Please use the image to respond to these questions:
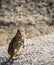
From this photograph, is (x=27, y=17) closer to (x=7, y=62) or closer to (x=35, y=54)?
(x=35, y=54)

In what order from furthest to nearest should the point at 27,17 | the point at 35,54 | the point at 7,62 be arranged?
the point at 27,17 → the point at 35,54 → the point at 7,62

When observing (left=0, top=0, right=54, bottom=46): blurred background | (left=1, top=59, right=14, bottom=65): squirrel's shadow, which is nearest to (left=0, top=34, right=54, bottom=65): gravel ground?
(left=1, top=59, right=14, bottom=65): squirrel's shadow

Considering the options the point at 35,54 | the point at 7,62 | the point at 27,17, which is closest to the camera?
the point at 7,62

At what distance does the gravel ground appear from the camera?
9141mm

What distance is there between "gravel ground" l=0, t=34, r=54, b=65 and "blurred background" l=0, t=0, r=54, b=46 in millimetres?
2814

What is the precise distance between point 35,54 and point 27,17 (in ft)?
18.6

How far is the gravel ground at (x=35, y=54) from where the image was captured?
360 inches

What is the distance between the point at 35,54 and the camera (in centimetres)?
961

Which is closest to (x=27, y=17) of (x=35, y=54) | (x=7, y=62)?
(x=35, y=54)

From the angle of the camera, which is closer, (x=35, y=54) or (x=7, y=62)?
(x=7, y=62)

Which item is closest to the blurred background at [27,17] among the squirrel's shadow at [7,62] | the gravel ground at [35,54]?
the gravel ground at [35,54]

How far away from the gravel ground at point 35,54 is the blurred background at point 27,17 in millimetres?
2814

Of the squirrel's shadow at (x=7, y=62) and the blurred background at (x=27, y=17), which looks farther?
the blurred background at (x=27, y=17)

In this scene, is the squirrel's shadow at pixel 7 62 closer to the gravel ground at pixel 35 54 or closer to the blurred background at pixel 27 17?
the gravel ground at pixel 35 54
